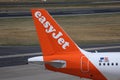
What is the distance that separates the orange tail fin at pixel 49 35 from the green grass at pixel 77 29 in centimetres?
2950

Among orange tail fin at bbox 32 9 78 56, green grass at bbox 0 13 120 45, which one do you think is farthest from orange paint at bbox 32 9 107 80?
green grass at bbox 0 13 120 45

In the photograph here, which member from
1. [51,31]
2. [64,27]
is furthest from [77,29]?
[51,31]

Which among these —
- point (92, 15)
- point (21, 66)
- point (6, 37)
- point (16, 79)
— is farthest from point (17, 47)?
point (92, 15)

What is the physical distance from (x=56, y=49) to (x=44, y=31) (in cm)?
176

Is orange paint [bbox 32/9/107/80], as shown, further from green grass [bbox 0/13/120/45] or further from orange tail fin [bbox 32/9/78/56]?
green grass [bbox 0/13/120/45]

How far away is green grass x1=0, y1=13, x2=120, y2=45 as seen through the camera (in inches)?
2479

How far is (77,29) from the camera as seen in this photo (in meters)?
73.1

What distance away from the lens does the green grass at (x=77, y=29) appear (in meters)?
63.0

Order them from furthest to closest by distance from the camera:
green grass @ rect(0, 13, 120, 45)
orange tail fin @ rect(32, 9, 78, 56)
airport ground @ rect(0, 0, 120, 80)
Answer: green grass @ rect(0, 13, 120, 45), airport ground @ rect(0, 0, 120, 80), orange tail fin @ rect(32, 9, 78, 56)

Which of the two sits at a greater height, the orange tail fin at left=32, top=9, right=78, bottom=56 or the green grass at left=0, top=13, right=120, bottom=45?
the green grass at left=0, top=13, right=120, bottom=45

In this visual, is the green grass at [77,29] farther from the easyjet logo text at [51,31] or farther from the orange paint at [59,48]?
the easyjet logo text at [51,31]

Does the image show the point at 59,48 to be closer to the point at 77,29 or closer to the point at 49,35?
the point at 49,35

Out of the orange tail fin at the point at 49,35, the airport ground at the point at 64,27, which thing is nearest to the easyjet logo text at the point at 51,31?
the orange tail fin at the point at 49,35

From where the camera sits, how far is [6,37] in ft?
213
